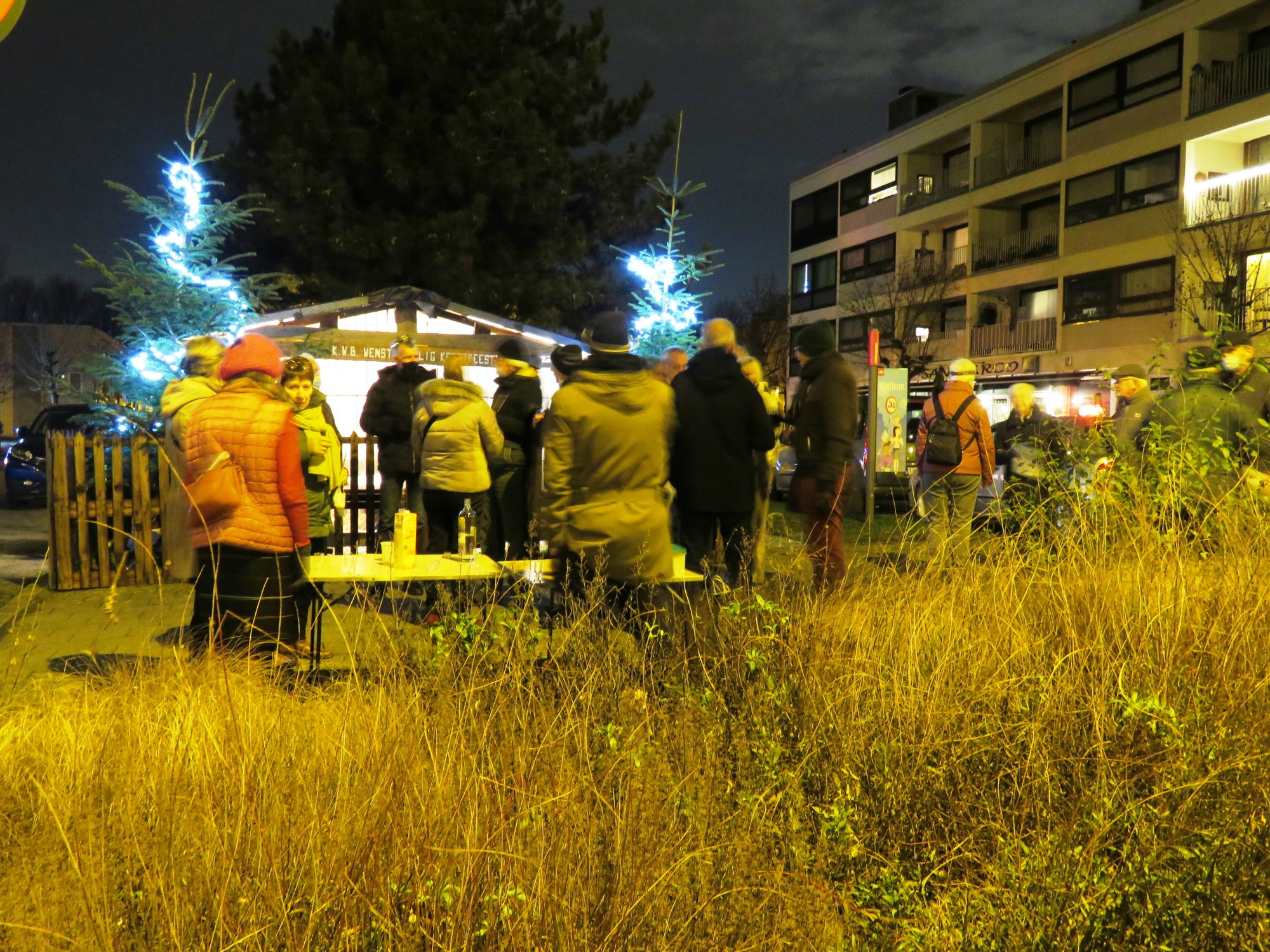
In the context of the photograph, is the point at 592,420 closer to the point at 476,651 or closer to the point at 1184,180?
the point at 476,651

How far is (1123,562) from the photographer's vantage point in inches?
188

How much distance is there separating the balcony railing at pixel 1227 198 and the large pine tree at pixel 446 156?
51.3 feet

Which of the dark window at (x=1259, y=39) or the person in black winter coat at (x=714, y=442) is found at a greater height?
the dark window at (x=1259, y=39)

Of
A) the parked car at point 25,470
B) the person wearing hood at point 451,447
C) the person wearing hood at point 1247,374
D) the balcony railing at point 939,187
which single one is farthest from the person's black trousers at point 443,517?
the balcony railing at point 939,187

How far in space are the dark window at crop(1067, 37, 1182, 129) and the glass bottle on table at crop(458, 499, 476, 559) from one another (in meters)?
29.5

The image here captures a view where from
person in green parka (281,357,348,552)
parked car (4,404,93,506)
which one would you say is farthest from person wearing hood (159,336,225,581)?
parked car (4,404,93,506)

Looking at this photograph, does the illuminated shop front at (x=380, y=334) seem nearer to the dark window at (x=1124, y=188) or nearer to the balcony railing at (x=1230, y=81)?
the balcony railing at (x=1230, y=81)

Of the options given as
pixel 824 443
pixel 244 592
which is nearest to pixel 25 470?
pixel 244 592

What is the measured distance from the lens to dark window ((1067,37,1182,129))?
2878cm

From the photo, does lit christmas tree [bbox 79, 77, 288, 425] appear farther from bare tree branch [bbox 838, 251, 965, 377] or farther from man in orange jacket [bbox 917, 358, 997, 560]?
bare tree branch [bbox 838, 251, 965, 377]

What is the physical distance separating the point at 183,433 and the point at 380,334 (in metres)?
8.36

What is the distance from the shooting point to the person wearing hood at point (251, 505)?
415 centimetres

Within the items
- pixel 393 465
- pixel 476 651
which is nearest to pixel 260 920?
pixel 476 651

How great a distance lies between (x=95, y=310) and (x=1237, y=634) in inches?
3345
